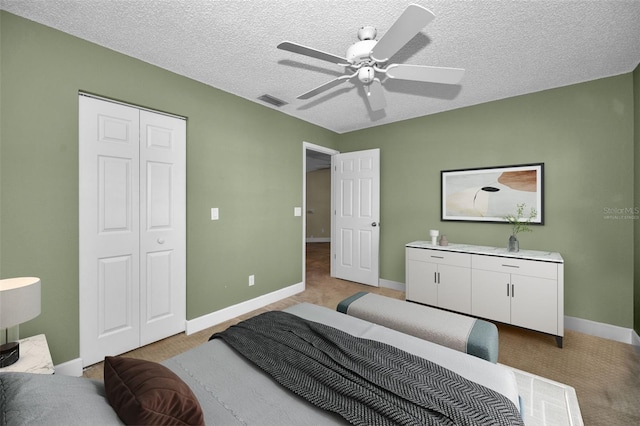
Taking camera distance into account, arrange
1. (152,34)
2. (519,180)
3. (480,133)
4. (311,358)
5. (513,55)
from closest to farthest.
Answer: (311,358) < (152,34) < (513,55) < (519,180) < (480,133)

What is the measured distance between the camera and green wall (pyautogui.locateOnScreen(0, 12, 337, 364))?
1885 millimetres

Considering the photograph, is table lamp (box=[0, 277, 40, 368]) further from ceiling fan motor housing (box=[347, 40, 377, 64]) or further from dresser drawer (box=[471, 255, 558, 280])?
dresser drawer (box=[471, 255, 558, 280])

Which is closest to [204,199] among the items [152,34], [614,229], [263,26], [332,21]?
[152,34]

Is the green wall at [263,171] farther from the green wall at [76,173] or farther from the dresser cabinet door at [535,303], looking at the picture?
the dresser cabinet door at [535,303]

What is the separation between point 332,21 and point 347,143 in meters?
2.90

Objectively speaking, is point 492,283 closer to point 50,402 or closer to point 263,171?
point 263,171

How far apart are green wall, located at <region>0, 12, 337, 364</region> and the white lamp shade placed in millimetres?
586

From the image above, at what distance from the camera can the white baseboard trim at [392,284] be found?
4094 mm

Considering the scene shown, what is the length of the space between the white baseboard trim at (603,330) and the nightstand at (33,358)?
173 inches

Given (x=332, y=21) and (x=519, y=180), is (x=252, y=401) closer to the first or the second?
(x=332, y=21)

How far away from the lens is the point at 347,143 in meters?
4.77

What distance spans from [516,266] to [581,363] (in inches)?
34.8

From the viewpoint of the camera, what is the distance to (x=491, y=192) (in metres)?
3.38

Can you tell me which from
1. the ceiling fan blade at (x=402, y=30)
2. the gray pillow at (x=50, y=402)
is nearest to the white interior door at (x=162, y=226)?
the gray pillow at (x=50, y=402)
